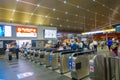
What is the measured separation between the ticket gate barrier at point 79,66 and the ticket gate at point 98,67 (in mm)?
1280

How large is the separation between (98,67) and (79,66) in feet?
5.07

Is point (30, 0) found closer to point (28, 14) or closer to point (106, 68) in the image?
point (28, 14)

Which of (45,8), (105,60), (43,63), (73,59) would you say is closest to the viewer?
(105,60)

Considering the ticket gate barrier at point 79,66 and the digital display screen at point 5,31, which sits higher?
the digital display screen at point 5,31

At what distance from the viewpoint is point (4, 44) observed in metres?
16.2

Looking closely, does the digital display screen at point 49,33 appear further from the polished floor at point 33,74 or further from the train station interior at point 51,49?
the polished floor at point 33,74

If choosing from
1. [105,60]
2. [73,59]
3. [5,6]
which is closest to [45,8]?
[5,6]

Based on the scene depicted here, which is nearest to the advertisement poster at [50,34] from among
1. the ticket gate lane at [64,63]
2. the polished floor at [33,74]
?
the polished floor at [33,74]

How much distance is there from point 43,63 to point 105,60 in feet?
18.8

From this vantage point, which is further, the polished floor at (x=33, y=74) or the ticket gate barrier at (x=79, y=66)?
the polished floor at (x=33, y=74)

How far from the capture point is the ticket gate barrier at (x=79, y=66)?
5.48 m

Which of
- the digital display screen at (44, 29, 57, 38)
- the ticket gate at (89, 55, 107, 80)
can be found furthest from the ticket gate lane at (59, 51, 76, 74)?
the digital display screen at (44, 29, 57, 38)

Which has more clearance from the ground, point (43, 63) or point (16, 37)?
point (16, 37)

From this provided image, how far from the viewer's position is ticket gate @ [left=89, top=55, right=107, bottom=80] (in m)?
4.16
